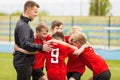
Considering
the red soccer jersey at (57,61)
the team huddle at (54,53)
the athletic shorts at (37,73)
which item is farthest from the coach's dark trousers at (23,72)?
the athletic shorts at (37,73)

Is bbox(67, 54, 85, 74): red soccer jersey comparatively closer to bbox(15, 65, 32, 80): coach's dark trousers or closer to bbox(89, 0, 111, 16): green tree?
bbox(15, 65, 32, 80): coach's dark trousers

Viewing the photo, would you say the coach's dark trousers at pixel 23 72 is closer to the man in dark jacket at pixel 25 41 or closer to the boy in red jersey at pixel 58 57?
the man in dark jacket at pixel 25 41

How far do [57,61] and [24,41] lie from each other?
0.91 meters

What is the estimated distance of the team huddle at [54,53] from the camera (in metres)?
7.94

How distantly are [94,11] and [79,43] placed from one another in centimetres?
3537

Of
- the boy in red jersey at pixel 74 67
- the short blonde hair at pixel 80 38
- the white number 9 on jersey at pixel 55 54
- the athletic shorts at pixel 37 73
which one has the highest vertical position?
the short blonde hair at pixel 80 38


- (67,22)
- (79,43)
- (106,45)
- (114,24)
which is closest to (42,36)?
(79,43)

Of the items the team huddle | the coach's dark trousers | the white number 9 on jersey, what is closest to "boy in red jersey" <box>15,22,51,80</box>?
the team huddle

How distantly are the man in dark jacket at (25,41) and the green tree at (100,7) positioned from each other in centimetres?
3487

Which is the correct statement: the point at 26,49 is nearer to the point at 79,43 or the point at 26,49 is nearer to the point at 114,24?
the point at 79,43

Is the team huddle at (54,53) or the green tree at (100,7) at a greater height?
the green tree at (100,7)

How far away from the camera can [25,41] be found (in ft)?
25.6

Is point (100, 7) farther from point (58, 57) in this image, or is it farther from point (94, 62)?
point (58, 57)

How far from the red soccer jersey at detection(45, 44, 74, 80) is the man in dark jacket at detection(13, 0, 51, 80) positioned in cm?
44
